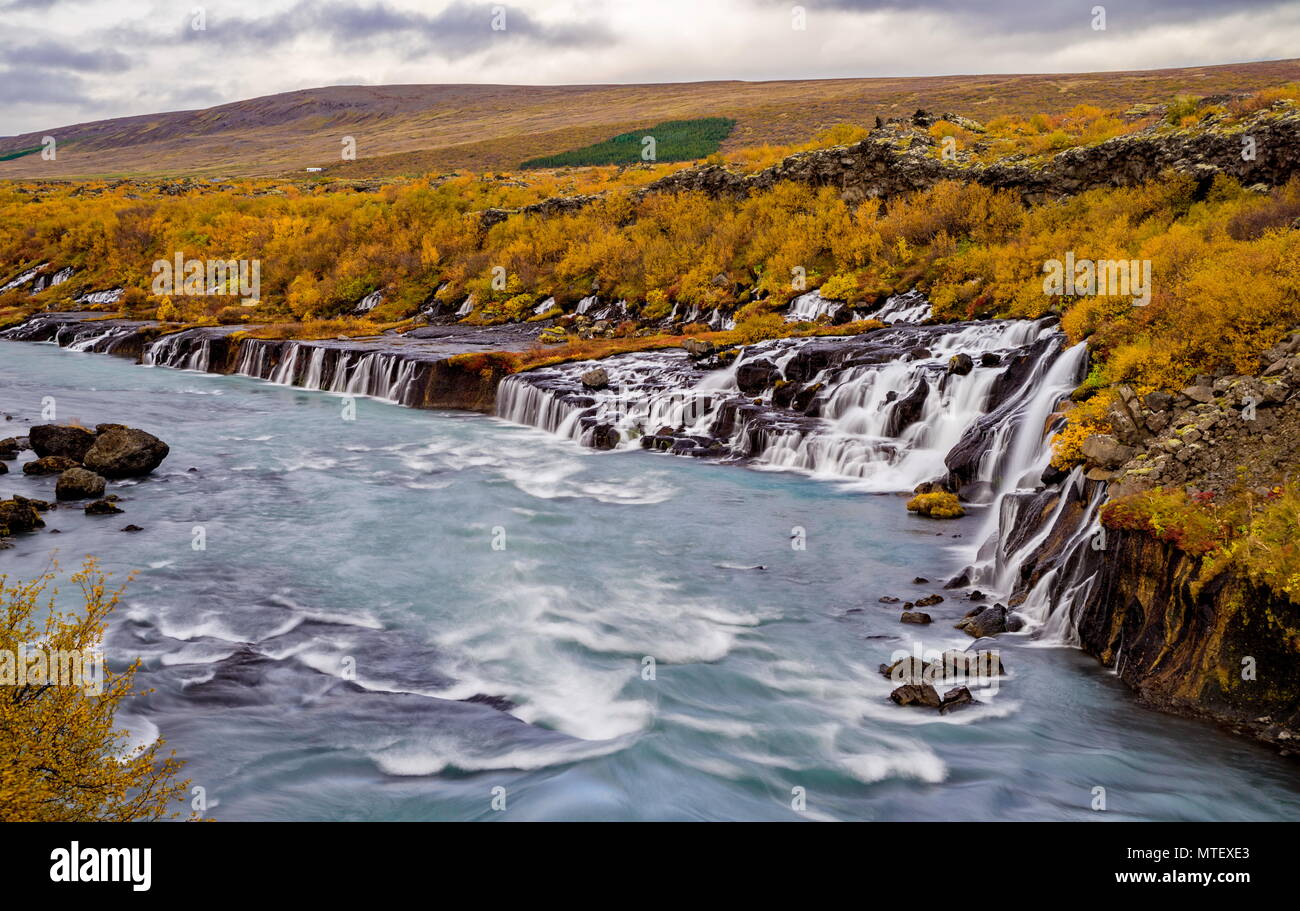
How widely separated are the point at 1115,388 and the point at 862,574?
17.2 ft

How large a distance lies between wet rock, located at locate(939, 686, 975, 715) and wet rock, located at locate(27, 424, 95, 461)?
69.9 feet

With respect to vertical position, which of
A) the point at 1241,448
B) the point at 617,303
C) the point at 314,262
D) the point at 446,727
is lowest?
the point at 446,727

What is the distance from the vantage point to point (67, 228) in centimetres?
7269

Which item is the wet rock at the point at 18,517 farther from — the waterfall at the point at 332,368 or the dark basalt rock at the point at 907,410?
the dark basalt rock at the point at 907,410

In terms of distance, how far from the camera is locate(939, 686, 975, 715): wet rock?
36.6 feet

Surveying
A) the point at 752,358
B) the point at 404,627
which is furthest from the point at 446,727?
the point at 752,358

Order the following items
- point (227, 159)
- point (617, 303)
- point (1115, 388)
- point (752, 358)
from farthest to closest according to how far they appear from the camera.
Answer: point (227, 159), point (617, 303), point (752, 358), point (1115, 388)

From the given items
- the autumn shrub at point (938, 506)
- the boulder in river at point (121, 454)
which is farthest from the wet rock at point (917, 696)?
the boulder in river at point (121, 454)

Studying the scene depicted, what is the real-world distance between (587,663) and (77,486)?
13.7 metres

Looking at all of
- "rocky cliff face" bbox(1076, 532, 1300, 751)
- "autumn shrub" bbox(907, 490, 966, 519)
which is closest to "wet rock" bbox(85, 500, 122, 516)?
"autumn shrub" bbox(907, 490, 966, 519)

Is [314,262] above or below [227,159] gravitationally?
below

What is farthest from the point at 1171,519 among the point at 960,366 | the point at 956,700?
the point at 960,366

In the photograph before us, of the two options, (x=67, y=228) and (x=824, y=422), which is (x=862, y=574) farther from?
(x=67, y=228)
